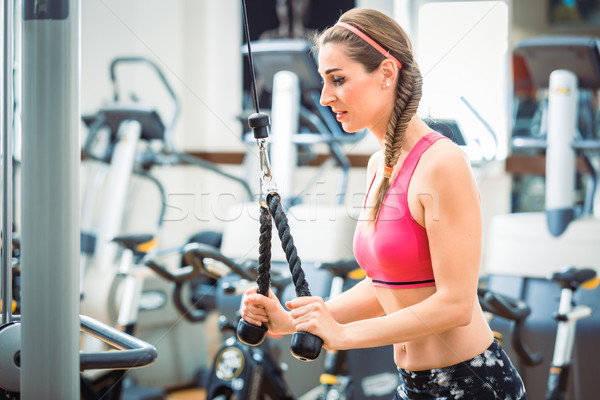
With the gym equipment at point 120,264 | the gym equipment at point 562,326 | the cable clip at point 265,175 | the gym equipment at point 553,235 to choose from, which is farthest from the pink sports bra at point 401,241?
the gym equipment at point 120,264

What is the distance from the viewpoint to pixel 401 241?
1.11 m

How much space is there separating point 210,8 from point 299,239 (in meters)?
2.76

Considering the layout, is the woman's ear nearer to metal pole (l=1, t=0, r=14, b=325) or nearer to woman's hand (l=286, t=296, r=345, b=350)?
woman's hand (l=286, t=296, r=345, b=350)

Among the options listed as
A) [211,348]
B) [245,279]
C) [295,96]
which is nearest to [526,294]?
[245,279]

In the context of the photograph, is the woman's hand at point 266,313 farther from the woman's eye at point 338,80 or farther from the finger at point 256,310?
the woman's eye at point 338,80

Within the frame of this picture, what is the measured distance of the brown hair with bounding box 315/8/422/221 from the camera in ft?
3.66

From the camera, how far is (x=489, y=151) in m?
2.19

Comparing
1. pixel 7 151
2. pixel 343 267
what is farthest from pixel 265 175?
pixel 343 267

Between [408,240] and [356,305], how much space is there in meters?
0.22

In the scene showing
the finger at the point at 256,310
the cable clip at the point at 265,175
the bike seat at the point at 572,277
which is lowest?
the bike seat at the point at 572,277

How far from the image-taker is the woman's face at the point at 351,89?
1.12 meters

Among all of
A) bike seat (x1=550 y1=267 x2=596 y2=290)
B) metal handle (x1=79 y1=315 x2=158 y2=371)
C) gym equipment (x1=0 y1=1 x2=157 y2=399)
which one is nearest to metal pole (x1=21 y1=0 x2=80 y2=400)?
gym equipment (x1=0 y1=1 x2=157 y2=399)

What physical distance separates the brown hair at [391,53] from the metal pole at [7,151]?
532mm

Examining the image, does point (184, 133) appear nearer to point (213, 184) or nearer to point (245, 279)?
point (213, 184)
